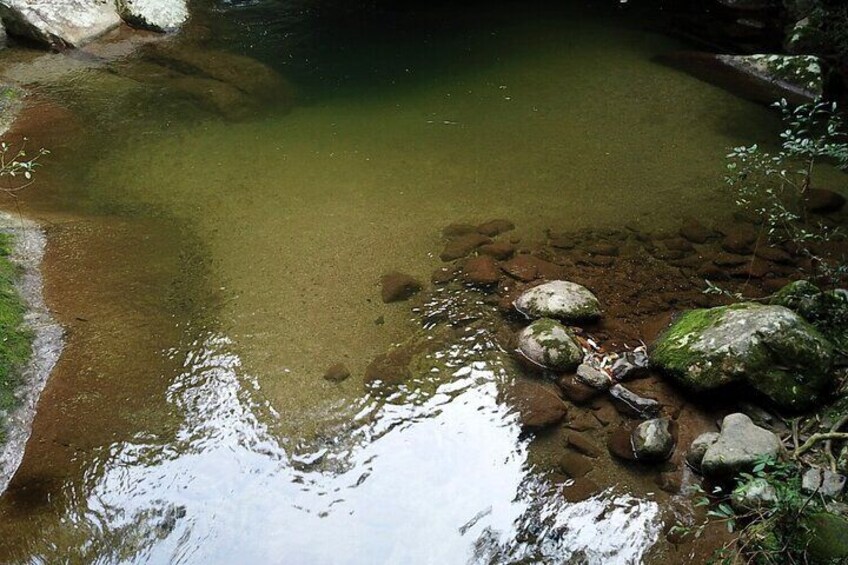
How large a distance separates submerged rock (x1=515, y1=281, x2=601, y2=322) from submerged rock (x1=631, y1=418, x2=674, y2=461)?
3.07ft

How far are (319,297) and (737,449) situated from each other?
2.69 m

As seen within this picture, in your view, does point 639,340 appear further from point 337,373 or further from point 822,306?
point 337,373

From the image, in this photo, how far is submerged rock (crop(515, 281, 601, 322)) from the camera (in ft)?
13.5

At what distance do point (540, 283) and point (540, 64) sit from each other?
473 cm

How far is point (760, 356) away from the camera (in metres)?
3.49

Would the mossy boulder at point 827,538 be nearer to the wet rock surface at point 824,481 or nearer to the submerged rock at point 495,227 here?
the wet rock surface at point 824,481

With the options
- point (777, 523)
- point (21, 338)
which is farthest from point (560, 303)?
point (21, 338)

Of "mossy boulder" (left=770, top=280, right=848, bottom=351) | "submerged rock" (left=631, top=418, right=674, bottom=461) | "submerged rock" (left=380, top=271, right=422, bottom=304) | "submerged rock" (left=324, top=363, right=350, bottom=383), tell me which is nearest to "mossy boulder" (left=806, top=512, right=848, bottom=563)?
"submerged rock" (left=631, top=418, right=674, bottom=461)

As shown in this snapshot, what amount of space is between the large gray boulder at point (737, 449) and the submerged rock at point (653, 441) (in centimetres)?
19

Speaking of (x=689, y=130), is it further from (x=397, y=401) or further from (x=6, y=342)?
(x=6, y=342)

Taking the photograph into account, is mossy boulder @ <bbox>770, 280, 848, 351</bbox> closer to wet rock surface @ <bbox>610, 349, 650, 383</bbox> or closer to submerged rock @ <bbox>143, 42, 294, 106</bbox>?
wet rock surface @ <bbox>610, 349, 650, 383</bbox>

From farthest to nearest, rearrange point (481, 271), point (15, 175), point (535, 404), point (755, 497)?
point (15, 175)
point (481, 271)
point (535, 404)
point (755, 497)

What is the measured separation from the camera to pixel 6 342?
147 inches

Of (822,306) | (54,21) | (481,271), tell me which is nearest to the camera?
(822,306)
